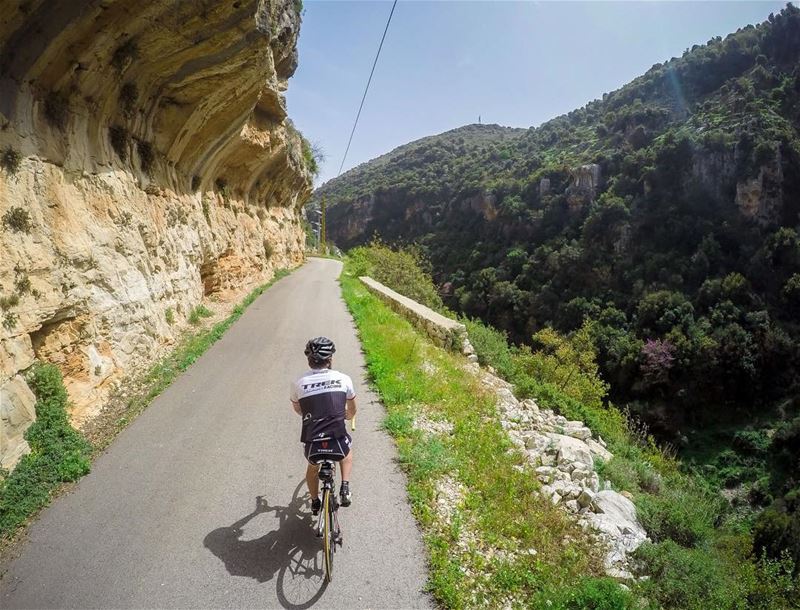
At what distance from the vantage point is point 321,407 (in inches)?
136

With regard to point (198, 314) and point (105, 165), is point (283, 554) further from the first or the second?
point (198, 314)

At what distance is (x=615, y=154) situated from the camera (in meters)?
52.6

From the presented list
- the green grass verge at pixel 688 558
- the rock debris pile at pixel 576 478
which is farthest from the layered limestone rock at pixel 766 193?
the rock debris pile at pixel 576 478

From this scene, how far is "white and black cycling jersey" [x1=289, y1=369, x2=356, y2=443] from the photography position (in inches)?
136

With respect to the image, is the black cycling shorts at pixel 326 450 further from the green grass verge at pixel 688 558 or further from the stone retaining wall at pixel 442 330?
the stone retaining wall at pixel 442 330

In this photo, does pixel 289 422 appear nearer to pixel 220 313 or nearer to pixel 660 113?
pixel 220 313

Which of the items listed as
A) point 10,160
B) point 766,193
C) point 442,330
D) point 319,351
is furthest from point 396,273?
point 766,193

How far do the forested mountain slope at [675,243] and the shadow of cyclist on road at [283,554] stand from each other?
27.4 m

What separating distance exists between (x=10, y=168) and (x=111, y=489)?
4.07m

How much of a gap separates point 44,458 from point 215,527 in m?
2.45

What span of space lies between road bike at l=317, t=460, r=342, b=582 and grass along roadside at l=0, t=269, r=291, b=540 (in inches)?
114

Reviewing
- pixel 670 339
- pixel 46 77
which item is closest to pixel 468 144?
pixel 670 339

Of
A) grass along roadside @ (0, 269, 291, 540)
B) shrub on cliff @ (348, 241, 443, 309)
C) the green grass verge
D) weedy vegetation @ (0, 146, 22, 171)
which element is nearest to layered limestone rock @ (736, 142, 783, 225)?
shrub on cliff @ (348, 241, 443, 309)

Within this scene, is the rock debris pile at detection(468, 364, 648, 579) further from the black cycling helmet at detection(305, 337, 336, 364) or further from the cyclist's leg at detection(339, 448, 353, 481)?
the black cycling helmet at detection(305, 337, 336, 364)
